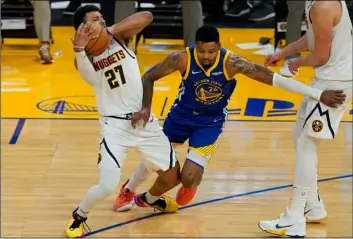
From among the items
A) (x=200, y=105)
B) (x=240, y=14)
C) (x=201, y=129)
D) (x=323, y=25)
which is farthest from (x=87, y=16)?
(x=240, y=14)

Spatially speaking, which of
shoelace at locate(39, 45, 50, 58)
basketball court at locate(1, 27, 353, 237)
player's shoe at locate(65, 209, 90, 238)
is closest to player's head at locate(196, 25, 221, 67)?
basketball court at locate(1, 27, 353, 237)

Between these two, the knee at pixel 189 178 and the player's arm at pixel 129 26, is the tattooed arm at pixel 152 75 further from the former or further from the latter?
the knee at pixel 189 178

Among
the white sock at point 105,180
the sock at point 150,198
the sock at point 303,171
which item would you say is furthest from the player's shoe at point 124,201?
the sock at point 303,171

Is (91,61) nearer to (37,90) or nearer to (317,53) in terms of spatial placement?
(317,53)

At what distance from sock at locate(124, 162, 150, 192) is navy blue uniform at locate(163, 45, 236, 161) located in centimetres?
30

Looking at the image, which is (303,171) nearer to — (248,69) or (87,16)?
(248,69)

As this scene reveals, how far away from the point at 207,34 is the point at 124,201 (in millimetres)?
1496

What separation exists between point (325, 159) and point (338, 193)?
726mm

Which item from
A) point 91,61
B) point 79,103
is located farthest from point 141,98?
point 79,103

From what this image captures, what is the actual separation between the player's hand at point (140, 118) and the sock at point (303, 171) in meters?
0.98

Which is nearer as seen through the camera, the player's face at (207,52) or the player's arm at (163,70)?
the player's face at (207,52)

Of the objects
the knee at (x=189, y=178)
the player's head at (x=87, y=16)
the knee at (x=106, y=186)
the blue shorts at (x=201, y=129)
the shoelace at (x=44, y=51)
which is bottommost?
the shoelace at (x=44, y=51)

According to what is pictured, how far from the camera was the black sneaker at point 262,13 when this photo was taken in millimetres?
11156

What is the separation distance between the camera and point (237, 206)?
571 centimetres
